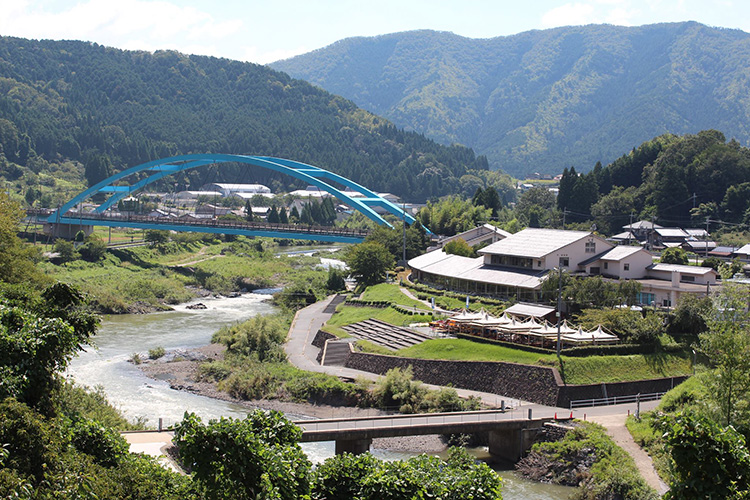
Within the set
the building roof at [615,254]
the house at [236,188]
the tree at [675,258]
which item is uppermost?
the building roof at [615,254]

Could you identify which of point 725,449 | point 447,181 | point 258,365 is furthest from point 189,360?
point 447,181

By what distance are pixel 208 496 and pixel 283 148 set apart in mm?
156672

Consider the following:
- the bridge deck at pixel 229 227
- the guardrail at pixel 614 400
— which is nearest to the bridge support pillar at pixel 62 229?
the bridge deck at pixel 229 227

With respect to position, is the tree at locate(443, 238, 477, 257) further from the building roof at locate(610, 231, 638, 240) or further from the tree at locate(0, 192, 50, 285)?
the tree at locate(0, 192, 50, 285)

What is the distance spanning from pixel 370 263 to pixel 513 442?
27.9 meters

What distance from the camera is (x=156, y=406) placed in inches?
1282

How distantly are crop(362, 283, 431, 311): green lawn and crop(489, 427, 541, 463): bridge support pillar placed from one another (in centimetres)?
1571

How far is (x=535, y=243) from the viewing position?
4500 centimetres

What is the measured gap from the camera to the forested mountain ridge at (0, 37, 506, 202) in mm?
141500

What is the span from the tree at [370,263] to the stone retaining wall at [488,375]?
18559 mm

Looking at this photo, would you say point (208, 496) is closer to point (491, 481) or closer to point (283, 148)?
point (491, 481)

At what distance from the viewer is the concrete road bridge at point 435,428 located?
25953 mm

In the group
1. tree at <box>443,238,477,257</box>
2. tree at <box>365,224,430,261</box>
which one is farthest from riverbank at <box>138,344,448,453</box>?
tree at <box>365,224,430,261</box>

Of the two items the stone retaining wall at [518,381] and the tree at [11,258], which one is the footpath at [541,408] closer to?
the stone retaining wall at [518,381]
